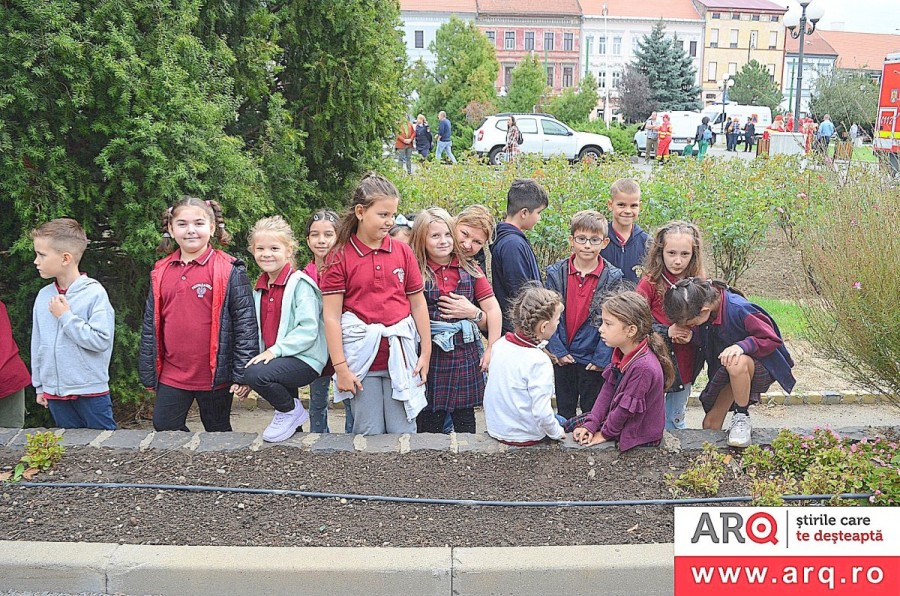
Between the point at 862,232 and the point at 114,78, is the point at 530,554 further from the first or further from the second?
the point at 114,78

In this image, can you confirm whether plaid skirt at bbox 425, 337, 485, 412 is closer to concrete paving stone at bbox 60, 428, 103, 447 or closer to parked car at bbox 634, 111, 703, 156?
concrete paving stone at bbox 60, 428, 103, 447

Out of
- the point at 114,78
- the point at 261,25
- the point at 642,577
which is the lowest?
the point at 642,577

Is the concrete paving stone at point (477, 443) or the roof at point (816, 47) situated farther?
the roof at point (816, 47)

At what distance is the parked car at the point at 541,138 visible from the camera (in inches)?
1036

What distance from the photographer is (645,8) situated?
79375 mm

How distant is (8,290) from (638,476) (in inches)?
157

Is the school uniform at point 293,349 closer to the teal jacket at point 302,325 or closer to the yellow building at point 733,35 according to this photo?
the teal jacket at point 302,325

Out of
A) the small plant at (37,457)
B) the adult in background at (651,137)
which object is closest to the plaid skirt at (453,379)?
the small plant at (37,457)

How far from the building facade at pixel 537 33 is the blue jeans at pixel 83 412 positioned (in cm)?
7191

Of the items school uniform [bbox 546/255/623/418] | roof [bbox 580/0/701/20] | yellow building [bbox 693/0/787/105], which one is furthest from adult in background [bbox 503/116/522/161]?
yellow building [bbox 693/0/787/105]

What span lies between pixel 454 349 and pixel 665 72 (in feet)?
173

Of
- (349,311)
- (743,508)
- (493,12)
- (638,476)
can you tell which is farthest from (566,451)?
(493,12)

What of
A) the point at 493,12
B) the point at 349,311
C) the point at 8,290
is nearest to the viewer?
the point at 349,311

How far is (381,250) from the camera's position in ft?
14.8
